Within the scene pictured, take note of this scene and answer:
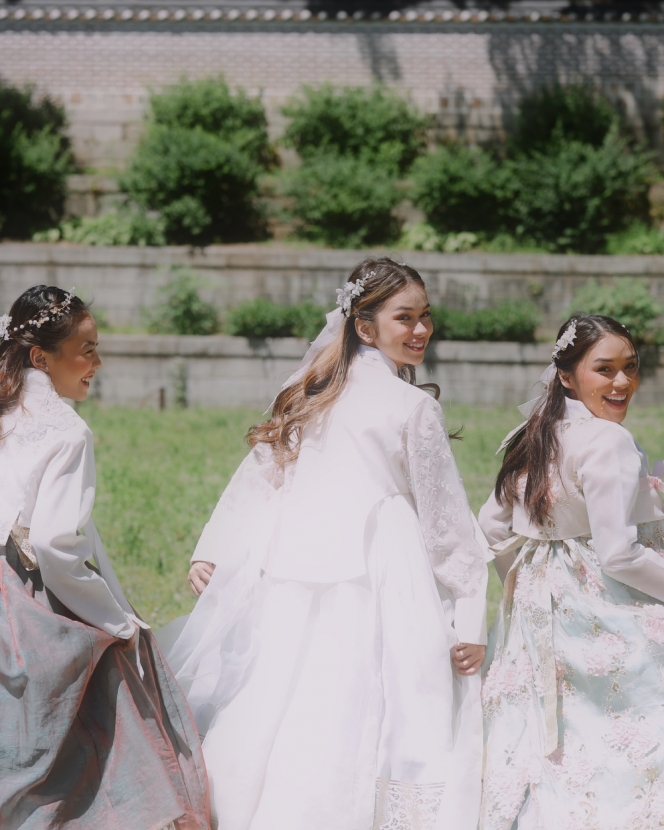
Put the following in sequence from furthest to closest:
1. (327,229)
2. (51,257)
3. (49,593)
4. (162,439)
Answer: (327,229) < (51,257) < (162,439) < (49,593)

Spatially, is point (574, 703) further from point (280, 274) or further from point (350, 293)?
point (280, 274)

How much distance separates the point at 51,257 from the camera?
13195mm

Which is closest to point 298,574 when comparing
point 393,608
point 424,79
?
point 393,608

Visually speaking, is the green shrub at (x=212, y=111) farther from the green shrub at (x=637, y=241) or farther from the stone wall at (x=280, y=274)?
the green shrub at (x=637, y=241)

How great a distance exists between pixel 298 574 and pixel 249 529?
0.35 metres

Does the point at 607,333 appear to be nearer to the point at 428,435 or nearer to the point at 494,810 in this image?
the point at 428,435

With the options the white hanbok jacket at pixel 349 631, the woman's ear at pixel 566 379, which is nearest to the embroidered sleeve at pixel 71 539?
the white hanbok jacket at pixel 349 631

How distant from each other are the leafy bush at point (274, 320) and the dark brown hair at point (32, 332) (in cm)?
956

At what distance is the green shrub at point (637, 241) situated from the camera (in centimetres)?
1366

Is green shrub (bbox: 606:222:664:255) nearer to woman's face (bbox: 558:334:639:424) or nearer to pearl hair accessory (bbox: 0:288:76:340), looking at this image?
woman's face (bbox: 558:334:639:424)

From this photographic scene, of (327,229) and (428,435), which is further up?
(327,229)

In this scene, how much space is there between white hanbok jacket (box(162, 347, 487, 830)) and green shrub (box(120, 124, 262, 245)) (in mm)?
11277

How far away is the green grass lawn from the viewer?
5229 millimetres

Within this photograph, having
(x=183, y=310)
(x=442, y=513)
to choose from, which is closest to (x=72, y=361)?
(x=442, y=513)
